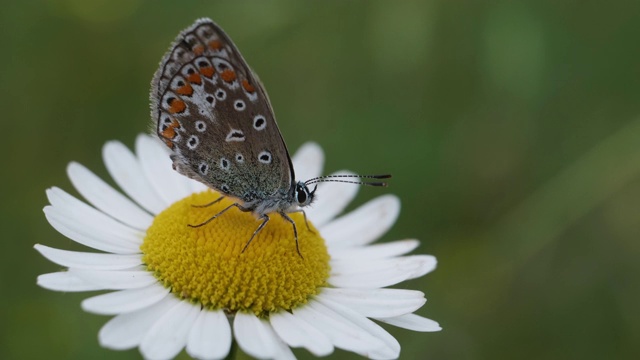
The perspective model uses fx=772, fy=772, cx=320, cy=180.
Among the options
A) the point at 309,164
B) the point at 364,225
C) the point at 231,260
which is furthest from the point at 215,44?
the point at 309,164

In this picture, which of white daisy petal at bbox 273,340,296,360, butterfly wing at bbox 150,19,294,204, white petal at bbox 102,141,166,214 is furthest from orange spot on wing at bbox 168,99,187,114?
white daisy petal at bbox 273,340,296,360

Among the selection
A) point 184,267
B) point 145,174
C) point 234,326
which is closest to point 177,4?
point 145,174

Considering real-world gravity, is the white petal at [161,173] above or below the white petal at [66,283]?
above

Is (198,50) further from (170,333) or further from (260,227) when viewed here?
(170,333)

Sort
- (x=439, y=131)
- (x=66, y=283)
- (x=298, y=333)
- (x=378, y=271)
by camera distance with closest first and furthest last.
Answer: (x=66, y=283) < (x=298, y=333) < (x=378, y=271) < (x=439, y=131)

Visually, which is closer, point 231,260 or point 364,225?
point 231,260

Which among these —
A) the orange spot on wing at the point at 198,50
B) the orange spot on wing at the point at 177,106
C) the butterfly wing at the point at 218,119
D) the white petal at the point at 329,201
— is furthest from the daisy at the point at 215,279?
the orange spot on wing at the point at 198,50

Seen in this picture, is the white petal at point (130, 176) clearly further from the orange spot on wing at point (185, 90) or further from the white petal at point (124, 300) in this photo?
the white petal at point (124, 300)

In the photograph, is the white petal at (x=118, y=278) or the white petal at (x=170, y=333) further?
the white petal at (x=118, y=278)
